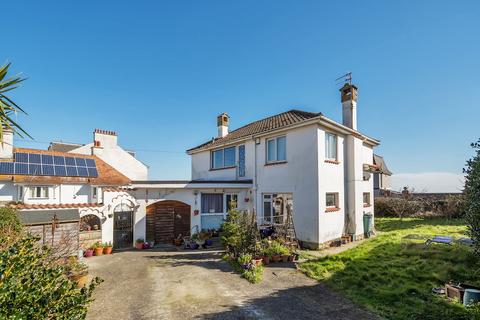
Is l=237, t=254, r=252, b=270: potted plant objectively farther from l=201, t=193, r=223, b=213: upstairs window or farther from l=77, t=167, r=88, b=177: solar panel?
l=77, t=167, r=88, b=177: solar panel

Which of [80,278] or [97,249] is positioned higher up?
[80,278]

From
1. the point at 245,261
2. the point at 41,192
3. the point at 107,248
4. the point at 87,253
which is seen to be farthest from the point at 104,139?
the point at 245,261

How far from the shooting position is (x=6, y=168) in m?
16.6

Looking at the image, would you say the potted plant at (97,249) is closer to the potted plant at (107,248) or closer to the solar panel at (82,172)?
the potted plant at (107,248)

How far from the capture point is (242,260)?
10.4 m

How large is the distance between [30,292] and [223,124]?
1996 cm

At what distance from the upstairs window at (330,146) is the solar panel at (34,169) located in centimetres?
1909

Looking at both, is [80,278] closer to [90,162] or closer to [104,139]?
[90,162]

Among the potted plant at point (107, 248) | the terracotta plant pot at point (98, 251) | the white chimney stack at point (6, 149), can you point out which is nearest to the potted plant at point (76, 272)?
the terracotta plant pot at point (98, 251)

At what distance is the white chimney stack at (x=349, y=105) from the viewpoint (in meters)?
16.8

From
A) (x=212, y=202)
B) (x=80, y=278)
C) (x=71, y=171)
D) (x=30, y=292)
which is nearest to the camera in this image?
(x=30, y=292)

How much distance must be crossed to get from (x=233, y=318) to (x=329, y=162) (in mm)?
10225

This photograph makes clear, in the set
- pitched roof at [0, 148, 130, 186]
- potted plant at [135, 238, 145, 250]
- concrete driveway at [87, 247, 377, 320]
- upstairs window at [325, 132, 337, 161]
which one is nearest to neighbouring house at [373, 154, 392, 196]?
upstairs window at [325, 132, 337, 161]

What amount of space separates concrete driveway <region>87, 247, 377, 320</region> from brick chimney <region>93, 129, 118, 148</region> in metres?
16.2
